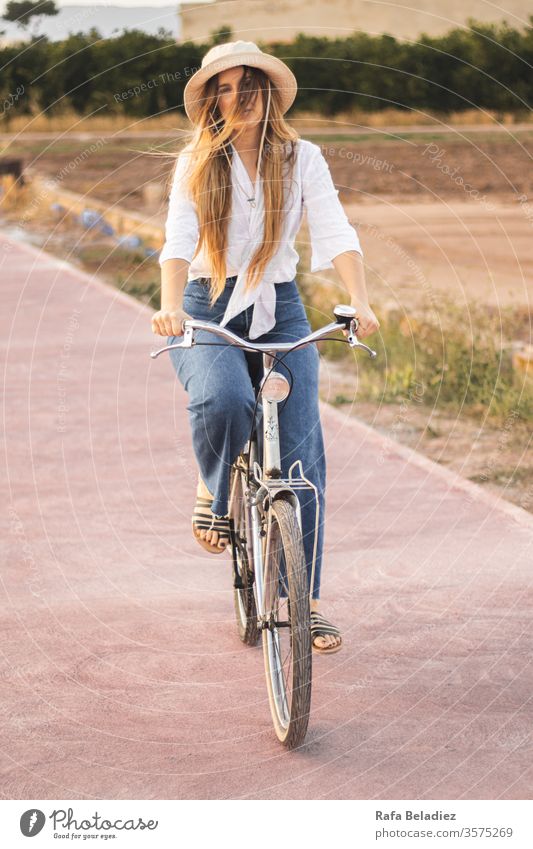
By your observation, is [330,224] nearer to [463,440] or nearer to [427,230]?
[463,440]

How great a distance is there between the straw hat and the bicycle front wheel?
1.30m

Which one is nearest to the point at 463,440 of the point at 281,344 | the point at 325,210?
the point at 325,210

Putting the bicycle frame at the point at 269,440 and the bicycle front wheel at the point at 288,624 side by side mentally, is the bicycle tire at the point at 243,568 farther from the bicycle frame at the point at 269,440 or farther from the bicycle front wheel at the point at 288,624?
the bicycle front wheel at the point at 288,624

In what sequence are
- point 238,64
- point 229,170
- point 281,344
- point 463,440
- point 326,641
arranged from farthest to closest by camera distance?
point 463,440 → point 326,641 → point 229,170 → point 238,64 → point 281,344

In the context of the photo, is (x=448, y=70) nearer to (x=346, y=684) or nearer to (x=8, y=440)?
(x=8, y=440)

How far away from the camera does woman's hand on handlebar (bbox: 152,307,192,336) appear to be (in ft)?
13.3

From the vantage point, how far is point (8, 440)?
7.98 m

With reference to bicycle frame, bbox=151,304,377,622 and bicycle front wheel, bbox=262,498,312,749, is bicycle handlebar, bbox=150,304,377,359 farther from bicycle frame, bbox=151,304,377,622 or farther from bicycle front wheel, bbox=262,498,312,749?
bicycle front wheel, bbox=262,498,312,749

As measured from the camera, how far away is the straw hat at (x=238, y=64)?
13.9 ft

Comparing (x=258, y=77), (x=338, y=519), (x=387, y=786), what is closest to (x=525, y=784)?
(x=387, y=786)

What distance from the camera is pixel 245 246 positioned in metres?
4.42

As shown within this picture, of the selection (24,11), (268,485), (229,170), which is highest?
(24,11)

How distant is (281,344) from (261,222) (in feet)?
1.77

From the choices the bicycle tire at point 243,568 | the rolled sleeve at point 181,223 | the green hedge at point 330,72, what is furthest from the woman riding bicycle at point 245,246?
the green hedge at point 330,72
